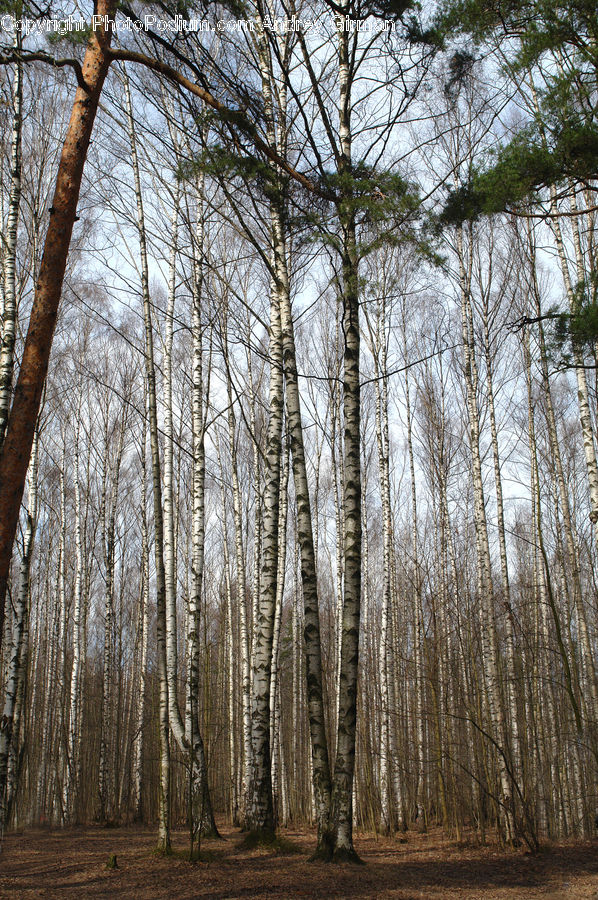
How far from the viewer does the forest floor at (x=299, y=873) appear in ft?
14.1

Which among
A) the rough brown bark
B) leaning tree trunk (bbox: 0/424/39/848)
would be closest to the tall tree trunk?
leaning tree trunk (bbox: 0/424/39/848)

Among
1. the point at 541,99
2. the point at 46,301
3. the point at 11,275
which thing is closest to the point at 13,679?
the point at 11,275

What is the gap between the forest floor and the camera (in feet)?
14.1

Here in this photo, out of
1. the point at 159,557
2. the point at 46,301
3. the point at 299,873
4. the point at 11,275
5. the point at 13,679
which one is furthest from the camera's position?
the point at 13,679

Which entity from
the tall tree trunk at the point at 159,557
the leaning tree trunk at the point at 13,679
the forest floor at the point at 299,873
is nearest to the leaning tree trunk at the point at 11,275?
the tall tree trunk at the point at 159,557

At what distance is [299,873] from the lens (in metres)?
4.58

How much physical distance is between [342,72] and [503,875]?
24.7 ft

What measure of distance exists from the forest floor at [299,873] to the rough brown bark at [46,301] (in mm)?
2580

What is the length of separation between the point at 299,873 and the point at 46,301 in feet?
14.4

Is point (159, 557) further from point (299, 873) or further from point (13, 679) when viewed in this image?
point (299, 873)

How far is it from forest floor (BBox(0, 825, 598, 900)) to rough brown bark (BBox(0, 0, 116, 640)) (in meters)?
2.58

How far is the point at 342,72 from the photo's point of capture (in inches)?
239

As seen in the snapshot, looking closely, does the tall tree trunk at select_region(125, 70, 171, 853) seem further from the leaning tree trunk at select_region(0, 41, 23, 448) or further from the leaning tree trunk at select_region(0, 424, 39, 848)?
the leaning tree trunk at select_region(0, 424, 39, 848)

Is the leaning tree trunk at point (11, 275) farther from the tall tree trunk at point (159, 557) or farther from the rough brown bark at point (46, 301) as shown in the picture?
the rough brown bark at point (46, 301)
